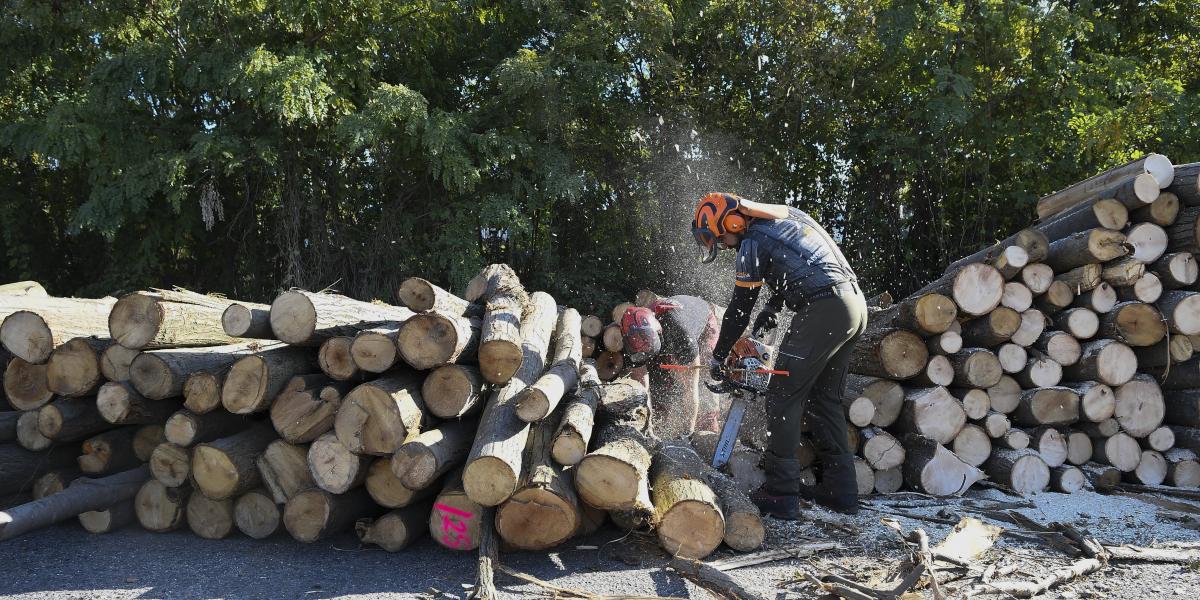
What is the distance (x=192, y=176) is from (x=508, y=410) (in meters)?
5.91

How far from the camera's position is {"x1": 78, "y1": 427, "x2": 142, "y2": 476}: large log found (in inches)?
159

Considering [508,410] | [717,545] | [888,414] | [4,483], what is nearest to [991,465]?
[888,414]

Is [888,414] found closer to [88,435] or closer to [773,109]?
[88,435]

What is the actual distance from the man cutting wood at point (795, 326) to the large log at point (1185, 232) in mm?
2458

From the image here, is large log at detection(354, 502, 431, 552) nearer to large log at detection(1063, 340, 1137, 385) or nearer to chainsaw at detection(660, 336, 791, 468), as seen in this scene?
chainsaw at detection(660, 336, 791, 468)

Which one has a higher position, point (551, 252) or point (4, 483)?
point (551, 252)

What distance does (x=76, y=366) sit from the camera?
3930 millimetres

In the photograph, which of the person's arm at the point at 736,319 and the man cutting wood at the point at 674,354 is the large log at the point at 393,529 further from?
the man cutting wood at the point at 674,354

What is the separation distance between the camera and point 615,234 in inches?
376

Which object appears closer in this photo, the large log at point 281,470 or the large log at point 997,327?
the large log at point 281,470

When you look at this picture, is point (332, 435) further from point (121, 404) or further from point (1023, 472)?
point (1023, 472)

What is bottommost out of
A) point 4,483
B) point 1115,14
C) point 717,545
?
point 717,545

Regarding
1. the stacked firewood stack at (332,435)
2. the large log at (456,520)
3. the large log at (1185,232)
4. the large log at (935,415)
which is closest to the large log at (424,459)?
the stacked firewood stack at (332,435)

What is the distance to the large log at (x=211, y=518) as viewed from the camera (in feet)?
12.4
